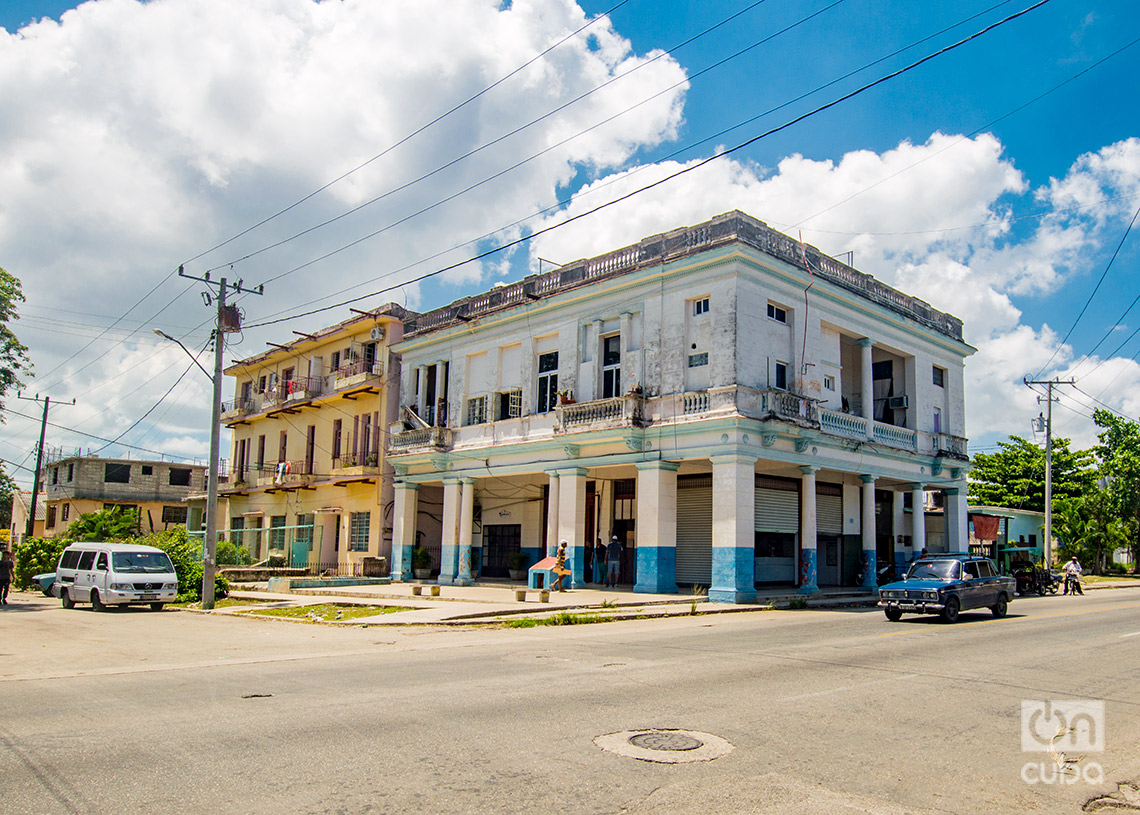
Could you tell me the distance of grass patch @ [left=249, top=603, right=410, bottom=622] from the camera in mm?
19888

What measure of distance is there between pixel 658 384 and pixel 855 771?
20.2m

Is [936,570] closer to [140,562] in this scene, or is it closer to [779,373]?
[779,373]

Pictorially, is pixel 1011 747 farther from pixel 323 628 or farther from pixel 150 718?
pixel 323 628

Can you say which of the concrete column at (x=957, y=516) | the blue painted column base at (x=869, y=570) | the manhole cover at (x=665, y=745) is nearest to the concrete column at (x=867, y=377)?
the blue painted column base at (x=869, y=570)

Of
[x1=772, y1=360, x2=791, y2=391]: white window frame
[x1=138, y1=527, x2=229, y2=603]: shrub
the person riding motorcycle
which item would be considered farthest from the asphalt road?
the person riding motorcycle

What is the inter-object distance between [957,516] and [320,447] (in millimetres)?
29502

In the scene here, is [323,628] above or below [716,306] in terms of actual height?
below

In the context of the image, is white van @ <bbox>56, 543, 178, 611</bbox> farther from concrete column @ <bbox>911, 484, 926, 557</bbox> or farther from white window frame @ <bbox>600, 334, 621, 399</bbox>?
concrete column @ <bbox>911, 484, 926, 557</bbox>

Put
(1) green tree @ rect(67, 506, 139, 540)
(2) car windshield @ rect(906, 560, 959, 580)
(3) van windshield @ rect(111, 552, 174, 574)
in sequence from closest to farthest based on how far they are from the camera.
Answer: (2) car windshield @ rect(906, 560, 959, 580)
(3) van windshield @ rect(111, 552, 174, 574)
(1) green tree @ rect(67, 506, 139, 540)

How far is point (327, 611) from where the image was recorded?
69.7 feet

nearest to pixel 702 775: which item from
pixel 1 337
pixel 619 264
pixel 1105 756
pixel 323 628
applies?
pixel 1105 756

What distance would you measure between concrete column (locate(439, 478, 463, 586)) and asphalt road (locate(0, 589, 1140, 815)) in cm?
1841

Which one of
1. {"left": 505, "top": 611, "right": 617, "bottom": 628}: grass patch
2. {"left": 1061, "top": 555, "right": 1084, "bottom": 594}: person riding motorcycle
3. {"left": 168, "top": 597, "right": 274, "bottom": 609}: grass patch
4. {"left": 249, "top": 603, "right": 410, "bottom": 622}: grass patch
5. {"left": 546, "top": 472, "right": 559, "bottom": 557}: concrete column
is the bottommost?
{"left": 168, "top": 597, "right": 274, "bottom": 609}: grass patch

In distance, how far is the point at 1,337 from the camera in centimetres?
2370
